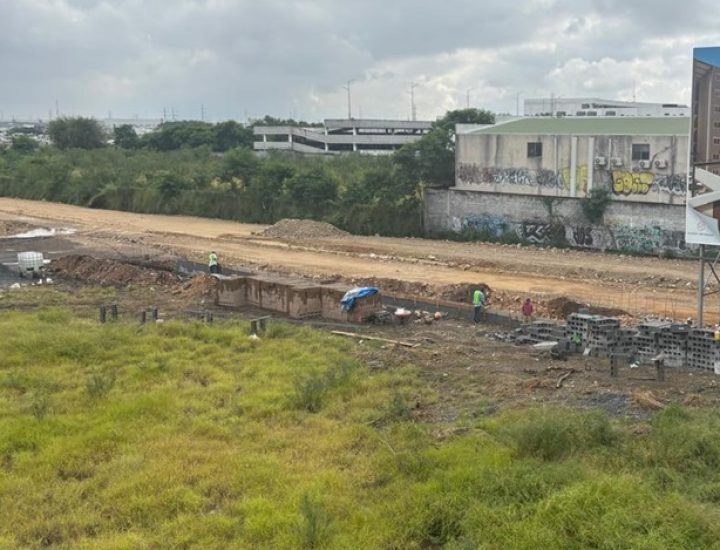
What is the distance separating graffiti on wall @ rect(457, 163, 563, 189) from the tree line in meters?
1.78

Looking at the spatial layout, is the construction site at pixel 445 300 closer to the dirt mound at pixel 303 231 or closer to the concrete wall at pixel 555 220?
the dirt mound at pixel 303 231

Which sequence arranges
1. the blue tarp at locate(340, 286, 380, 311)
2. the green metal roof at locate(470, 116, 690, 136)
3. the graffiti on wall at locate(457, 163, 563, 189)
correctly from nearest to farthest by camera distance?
1. the blue tarp at locate(340, 286, 380, 311)
2. the green metal roof at locate(470, 116, 690, 136)
3. the graffiti on wall at locate(457, 163, 563, 189)

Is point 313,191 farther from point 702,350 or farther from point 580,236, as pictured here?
point 702,350

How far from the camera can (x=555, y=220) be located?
3716 cm

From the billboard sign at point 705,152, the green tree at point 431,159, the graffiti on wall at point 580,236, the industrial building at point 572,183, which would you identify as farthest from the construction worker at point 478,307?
the green tree at point 431,159

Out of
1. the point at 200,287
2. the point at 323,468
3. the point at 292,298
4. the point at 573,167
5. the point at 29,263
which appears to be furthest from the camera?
the point at 573,167

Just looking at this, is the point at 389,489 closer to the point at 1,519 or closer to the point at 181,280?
the point at 1,519

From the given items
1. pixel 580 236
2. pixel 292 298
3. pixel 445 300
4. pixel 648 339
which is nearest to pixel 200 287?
pixel 292 298

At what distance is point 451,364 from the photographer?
56.8 feet

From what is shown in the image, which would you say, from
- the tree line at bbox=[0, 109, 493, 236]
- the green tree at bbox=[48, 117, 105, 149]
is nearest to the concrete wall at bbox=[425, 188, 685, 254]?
the tree line at bbox=[0, 109, 493, 236]

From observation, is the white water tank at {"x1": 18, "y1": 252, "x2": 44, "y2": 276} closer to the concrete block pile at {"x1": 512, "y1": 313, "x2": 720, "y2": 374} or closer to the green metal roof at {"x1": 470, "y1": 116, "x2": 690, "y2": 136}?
the concrete block pile at {"x1": 512, "y1": 313, "x2": 720, "y2": 374}

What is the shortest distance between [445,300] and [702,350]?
9.47m

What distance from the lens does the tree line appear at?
4300 centimetres

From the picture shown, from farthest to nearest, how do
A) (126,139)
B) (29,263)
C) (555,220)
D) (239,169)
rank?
(126,139)
(239,169)
(555,220)
(29,263)
